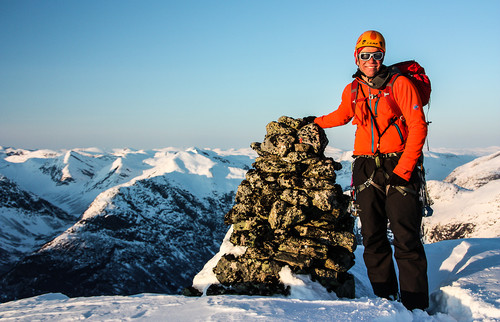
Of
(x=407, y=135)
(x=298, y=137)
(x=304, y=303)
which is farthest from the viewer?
(x=298, y=137)

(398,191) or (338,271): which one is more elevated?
(398,191)

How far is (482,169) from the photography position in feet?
557

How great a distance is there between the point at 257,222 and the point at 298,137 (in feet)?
8.78

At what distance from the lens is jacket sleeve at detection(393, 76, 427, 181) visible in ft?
19.8

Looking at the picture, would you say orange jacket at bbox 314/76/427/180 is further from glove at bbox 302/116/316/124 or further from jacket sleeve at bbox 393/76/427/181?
glove at bbox 302/116/316/124

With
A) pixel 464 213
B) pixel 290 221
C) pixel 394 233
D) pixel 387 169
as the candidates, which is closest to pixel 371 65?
pixel 387 169

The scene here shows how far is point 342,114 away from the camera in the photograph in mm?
7859

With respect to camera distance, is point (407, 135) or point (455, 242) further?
point (455, 242)

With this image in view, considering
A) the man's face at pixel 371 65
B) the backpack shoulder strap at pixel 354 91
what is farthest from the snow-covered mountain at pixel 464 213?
the man's face at pixel 371 65

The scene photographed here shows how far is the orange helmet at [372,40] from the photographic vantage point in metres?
6.58

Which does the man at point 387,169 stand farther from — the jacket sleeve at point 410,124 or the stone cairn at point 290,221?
the stone cairn at point 290,221

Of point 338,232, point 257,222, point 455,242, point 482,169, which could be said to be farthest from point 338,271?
point 482,169

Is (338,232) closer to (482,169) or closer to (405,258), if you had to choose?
(405,258)

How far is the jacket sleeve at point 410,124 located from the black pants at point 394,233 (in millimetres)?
514
